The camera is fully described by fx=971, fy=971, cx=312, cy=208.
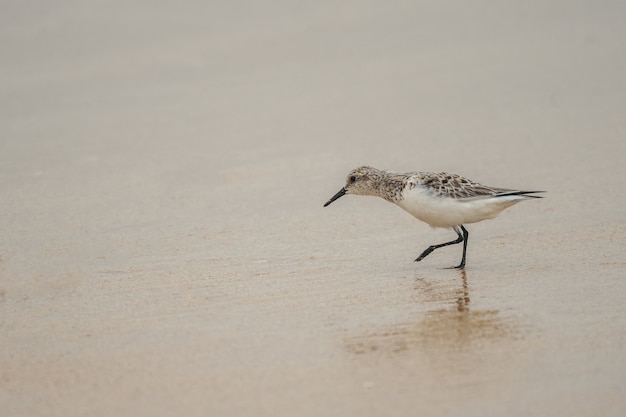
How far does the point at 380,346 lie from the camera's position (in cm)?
425

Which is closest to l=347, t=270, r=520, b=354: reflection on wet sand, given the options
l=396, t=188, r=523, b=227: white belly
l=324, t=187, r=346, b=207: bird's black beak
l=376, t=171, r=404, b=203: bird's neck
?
l=396, t=188, r=523, b=227: white belly

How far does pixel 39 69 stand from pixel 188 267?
561 centimetres

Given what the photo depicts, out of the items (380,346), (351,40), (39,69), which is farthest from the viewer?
(351,40)

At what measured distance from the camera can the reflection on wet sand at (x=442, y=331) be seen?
13.9ft

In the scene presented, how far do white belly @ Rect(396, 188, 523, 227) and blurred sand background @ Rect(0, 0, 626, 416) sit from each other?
0.28m

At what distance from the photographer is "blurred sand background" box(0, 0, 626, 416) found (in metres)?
3.94

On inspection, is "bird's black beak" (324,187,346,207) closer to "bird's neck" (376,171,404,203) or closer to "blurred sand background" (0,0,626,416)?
"blurred sand background" (0,0,626,416)

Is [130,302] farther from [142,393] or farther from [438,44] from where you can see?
[438,44]

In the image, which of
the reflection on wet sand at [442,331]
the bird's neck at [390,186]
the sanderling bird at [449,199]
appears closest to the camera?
the reflection on wet sand at [442,331]

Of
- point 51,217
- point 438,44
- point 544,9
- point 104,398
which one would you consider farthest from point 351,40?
point 104,398

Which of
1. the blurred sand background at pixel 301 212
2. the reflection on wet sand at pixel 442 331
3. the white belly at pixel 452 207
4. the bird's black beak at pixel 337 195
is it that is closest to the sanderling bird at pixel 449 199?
the white belly at pixel 452 207

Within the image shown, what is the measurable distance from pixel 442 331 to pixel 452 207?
1.43m

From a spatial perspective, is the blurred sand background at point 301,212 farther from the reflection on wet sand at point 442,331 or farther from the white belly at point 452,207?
the white belly at point 452,207

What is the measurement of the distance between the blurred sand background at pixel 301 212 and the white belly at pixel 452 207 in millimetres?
278
